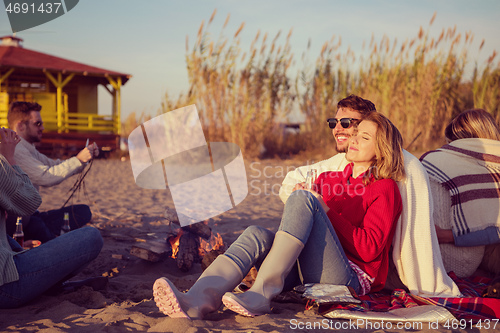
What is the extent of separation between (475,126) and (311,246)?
54.6 inches

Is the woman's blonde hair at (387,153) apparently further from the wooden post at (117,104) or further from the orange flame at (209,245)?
the wooden post at (117,104)

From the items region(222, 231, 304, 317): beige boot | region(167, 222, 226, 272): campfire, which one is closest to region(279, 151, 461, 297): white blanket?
region(222, 231, 304, 317): beige boot

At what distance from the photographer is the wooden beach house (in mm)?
13195

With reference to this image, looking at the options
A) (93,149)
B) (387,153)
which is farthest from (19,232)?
(387,153)

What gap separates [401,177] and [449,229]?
660mm

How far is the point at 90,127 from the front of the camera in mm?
14273

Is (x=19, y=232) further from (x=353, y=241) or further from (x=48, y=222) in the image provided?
(x=353, y=241)

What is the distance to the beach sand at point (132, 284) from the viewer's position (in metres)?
1.89

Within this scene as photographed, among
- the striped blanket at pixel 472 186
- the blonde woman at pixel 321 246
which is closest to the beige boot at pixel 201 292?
the blonde woman at pixel 321 246

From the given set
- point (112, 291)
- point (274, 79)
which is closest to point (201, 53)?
point (274, 79)

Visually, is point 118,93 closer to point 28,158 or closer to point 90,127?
point 90,127

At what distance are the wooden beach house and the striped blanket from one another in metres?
11.6

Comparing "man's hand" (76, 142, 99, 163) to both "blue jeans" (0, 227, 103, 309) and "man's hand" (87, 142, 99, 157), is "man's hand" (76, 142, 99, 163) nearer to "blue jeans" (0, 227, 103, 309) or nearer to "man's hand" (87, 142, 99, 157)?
"man's hand" (87, 142, 99, 157)

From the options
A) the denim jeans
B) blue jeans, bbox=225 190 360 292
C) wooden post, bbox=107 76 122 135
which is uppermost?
wooden post, bbox=107 76 122 135
